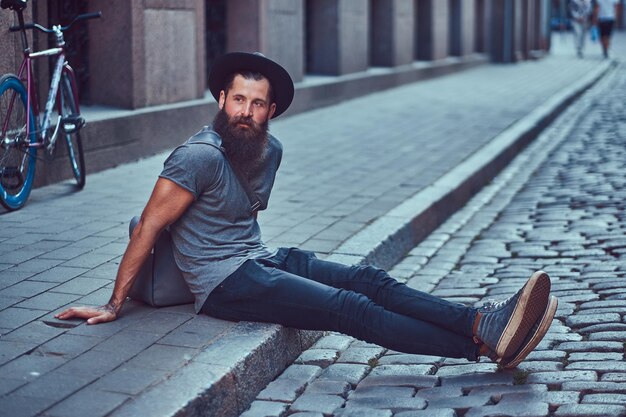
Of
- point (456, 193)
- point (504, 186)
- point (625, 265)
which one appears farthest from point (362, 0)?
point (625, 265)

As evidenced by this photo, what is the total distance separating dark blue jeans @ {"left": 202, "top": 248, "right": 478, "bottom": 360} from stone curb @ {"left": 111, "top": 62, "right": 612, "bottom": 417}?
105mm

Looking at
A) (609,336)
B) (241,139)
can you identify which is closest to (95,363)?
(241,139)

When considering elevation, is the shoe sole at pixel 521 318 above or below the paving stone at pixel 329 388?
above

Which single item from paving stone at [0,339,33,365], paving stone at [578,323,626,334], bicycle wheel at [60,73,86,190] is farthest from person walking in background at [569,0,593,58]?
paving stone at [0,339,33,365]

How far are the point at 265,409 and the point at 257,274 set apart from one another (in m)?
0.58

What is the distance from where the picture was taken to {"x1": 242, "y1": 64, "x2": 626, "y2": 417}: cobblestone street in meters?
4.02

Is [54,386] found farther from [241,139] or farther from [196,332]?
[241,139]

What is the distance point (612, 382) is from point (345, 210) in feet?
11.1

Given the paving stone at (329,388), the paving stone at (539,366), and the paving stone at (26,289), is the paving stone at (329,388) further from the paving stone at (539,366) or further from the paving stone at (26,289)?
the paving stone at (26,289)

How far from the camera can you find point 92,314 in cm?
441

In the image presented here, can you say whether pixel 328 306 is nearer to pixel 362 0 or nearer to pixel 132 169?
pixel 132 169

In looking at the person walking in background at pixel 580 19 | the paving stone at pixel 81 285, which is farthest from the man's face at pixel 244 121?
the person walking in background at pixel 580 19

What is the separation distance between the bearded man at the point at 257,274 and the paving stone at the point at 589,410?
398mm

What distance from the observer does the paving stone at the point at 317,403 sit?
13.1 feet
